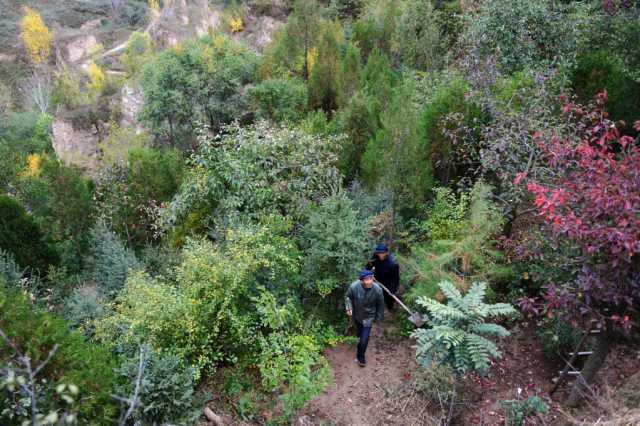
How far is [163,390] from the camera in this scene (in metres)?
4.67

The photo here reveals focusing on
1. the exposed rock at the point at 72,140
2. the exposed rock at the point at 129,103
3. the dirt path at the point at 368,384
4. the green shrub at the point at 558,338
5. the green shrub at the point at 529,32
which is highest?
the green shrub at the point at 529,32

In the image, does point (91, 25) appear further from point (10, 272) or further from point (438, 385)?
point (438, 385)

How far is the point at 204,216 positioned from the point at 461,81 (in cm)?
595

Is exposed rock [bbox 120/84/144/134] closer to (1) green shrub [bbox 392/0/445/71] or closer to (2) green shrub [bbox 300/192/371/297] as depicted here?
(1) green shrub [bbox 392/0/445/71]

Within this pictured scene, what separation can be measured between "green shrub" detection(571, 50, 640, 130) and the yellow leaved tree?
48805 mm

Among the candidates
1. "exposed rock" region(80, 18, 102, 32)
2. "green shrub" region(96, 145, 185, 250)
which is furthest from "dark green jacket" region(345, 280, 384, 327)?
"exposed rock" region(80, 18, 102, 32)

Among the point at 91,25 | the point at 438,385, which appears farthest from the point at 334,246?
the point at 91,25

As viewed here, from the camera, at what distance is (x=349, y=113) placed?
10.0m

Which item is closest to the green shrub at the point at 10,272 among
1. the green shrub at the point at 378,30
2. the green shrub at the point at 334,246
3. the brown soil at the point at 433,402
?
the brown soil at the point at 433,402

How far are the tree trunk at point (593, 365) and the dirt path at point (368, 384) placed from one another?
1.93 meters

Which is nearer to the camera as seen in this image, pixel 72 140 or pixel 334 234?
pixel 334 234

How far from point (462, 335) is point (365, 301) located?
5.14 ft

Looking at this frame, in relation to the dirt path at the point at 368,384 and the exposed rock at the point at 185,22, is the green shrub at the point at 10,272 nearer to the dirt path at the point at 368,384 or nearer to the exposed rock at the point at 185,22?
the dirt path at the point at 368,384

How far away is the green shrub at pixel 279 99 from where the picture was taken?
1360 cm
